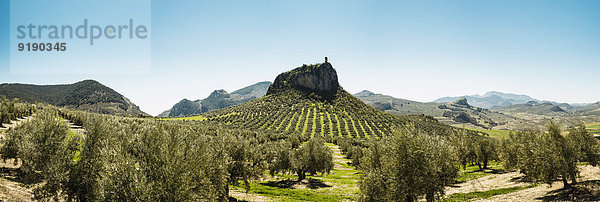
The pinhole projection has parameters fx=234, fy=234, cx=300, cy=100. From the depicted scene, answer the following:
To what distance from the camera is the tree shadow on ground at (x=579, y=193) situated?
29.0 meters

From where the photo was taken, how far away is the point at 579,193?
30422 mm

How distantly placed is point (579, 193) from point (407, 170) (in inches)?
1017

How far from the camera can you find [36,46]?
111 feet

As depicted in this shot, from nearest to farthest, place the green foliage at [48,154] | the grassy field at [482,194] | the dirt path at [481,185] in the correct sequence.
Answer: the green foliage at [48,154] < the grassy field at [482,194] < the dirt path at [481,185]

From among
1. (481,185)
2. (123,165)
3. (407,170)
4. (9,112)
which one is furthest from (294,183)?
(9,112)

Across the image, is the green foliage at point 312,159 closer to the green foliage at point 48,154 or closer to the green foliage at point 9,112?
the green foliage at point 48,154

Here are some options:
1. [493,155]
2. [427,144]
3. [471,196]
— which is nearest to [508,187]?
[471,196]

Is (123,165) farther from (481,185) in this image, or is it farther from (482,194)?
(481,185)

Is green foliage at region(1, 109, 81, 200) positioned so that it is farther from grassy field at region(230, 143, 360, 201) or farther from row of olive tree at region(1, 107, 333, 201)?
grassy field at region(230, 143, 360, 201)

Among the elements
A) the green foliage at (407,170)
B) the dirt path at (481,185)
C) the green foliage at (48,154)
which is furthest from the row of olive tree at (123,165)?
the dirt path at (481,185)

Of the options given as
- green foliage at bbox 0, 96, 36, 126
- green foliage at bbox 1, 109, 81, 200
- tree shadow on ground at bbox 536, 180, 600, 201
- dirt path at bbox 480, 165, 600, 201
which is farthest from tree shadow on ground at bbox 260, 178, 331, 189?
green foliage at bbox 0, 96, 36, 126

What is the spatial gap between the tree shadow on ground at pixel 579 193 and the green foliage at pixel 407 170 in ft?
62.1

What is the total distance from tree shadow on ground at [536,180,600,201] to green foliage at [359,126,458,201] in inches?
745

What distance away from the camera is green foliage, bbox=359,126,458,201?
24.5 m
